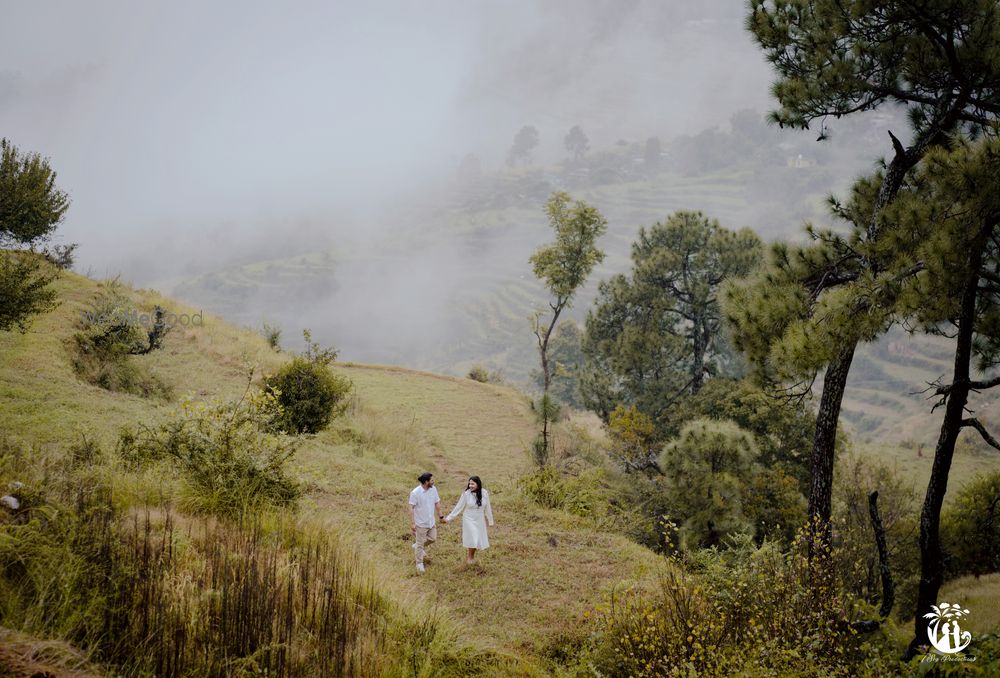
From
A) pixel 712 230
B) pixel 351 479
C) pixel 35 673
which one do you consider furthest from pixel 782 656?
pixel 712 230

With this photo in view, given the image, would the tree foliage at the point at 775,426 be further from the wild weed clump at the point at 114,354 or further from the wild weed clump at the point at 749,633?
the wild weed clump at the point at 114,354

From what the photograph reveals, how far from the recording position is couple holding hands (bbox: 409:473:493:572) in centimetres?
877

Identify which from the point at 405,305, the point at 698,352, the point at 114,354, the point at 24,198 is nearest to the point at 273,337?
the point at 24,198

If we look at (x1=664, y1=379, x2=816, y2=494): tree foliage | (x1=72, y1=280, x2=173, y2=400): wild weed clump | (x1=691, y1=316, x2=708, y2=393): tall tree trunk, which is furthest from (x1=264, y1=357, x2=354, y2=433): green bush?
(x1=691, y1=316, x2=708, y2=393): tall tree trunk

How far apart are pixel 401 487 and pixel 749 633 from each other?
29.5 feet

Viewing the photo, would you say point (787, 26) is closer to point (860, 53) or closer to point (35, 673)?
point (860, 53)

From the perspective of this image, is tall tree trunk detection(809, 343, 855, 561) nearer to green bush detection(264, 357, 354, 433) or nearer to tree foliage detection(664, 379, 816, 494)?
tree foliage detection(664, 379, 816, 494)

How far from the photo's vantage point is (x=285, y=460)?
8.11 m

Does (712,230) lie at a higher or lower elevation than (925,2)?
higher

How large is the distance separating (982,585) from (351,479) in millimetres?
14886

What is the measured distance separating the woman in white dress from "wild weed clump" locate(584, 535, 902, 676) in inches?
129

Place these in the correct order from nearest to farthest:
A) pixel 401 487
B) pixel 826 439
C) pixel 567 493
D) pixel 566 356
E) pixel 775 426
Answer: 1. pixel 826 439
2. pixel 401 487
3. pixel 567 493
4. pixel 775 426
5. pixel 566 356

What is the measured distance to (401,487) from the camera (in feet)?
41.1

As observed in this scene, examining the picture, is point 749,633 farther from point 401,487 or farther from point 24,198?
point 24,198
